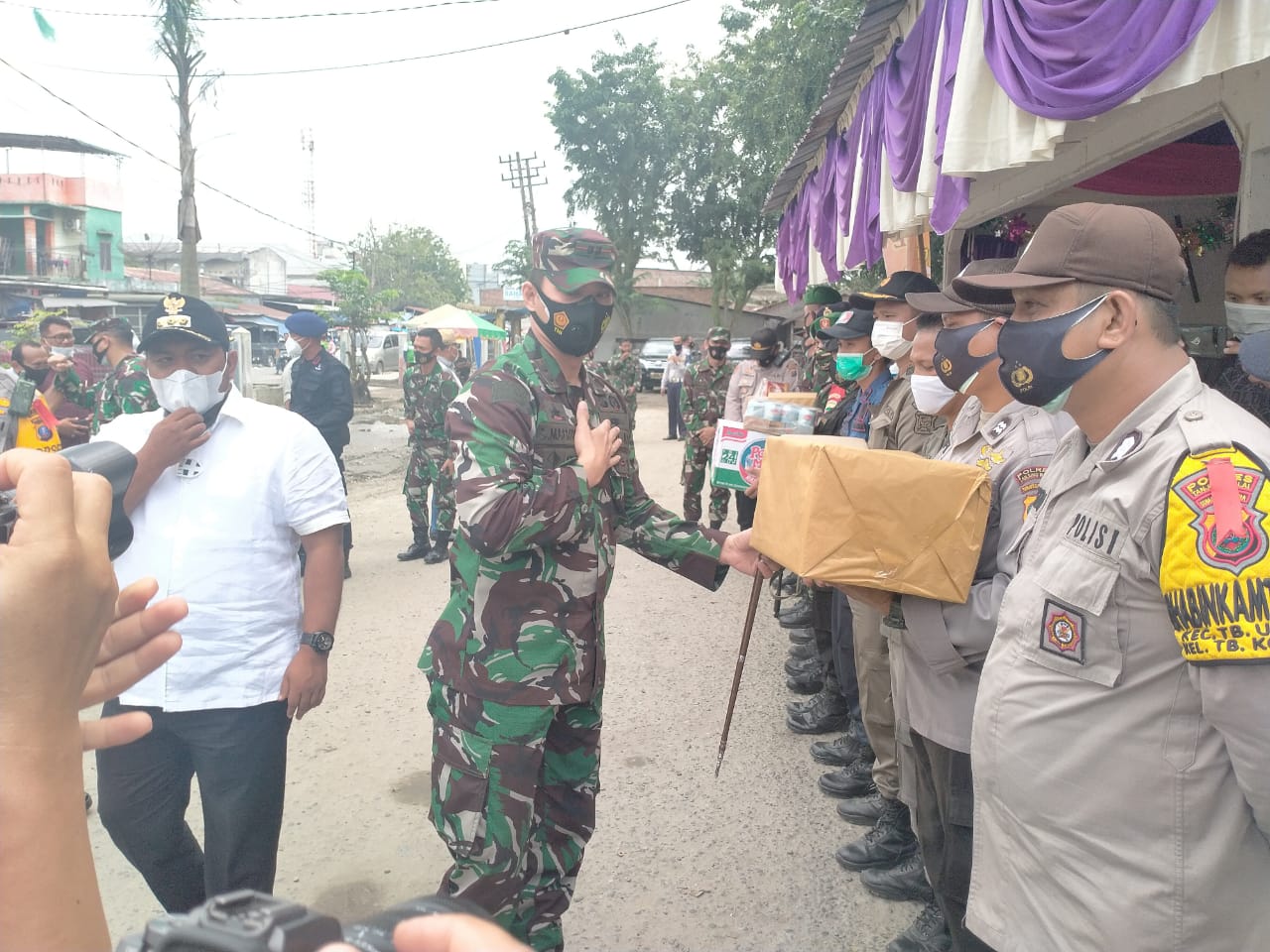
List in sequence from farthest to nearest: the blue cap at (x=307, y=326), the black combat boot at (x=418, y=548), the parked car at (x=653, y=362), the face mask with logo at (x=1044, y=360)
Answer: the parked car at (x=653, y=362) < the black combat boot at (x=418, y=548) < the blue cap at (x=307, y=326) < the face mask with logo at (x=1044, y=360)

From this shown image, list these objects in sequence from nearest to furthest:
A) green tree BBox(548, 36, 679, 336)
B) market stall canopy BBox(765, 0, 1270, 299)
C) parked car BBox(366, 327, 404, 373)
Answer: market stall canopy BBox(765, 0, 1270, 299), green tree BBox(548, 36, 679, 336), parked car BBox(366, 327, 404, 373)

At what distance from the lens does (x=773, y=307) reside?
3003cm

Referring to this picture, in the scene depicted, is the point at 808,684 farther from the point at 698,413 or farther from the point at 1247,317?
the point at 698,413

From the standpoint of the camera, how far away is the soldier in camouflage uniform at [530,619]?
233cm

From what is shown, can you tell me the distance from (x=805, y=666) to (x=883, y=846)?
1929mm

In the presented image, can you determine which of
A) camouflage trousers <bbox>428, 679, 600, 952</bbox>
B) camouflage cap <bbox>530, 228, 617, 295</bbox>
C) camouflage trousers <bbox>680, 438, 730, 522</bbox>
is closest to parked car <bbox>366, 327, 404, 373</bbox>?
camouflage trousers <bbox>680, 438, 730, 522</bbox>

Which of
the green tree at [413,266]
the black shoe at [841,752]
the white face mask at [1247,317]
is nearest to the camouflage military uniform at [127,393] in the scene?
the black shoe at [841,752]

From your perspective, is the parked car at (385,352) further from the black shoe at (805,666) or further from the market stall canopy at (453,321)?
the black shoe at (805,666)

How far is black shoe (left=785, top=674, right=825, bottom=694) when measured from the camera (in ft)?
16.4

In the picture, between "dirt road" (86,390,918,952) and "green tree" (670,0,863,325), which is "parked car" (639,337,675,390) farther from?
"dirt road" (86,390,918,952)

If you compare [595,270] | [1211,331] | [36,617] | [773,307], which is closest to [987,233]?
[1211,331]

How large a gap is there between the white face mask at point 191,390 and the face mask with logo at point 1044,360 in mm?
2156

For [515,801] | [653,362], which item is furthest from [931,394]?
[653,362]

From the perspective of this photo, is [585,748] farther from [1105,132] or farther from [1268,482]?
[1105,132]
